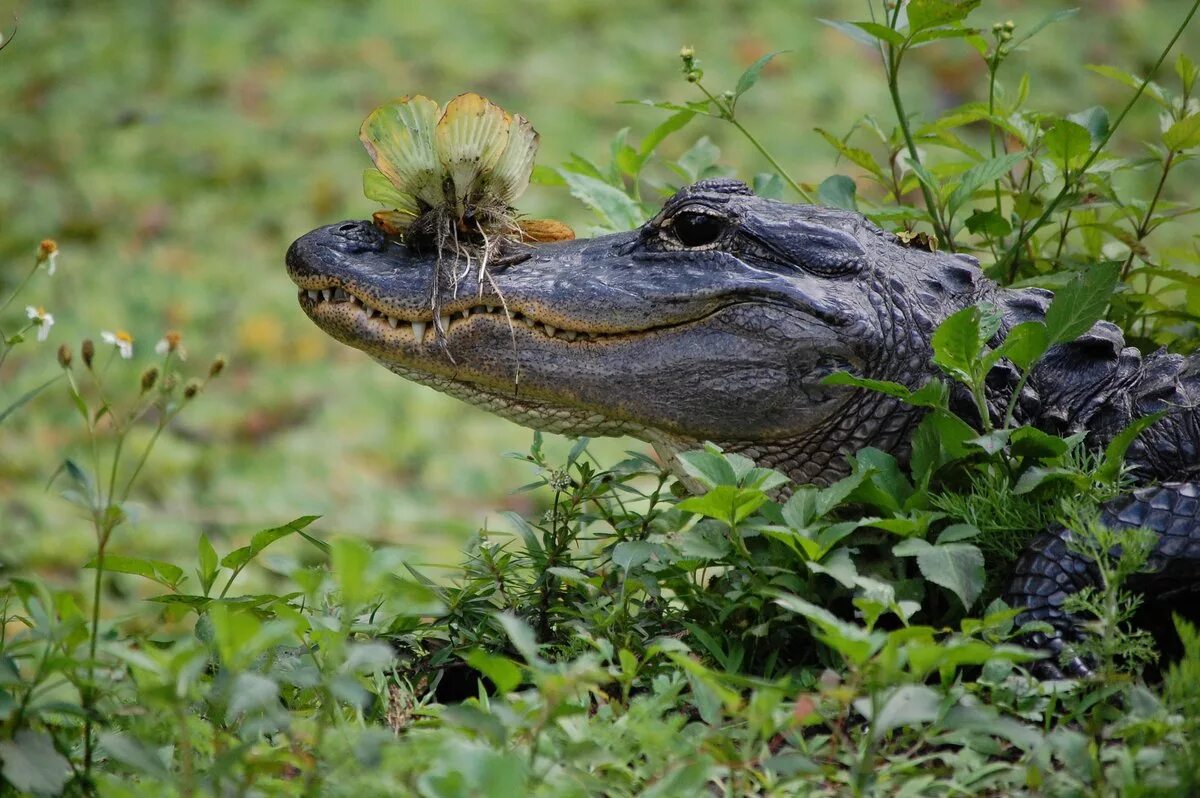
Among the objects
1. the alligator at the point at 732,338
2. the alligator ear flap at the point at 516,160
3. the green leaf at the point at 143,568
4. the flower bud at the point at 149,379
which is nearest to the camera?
the flower bud at the point at 149,379

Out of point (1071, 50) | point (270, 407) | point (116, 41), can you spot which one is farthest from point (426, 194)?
point (1071, 50)

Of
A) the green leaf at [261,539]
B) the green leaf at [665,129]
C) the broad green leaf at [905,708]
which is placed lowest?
the green leaf at [261,539]

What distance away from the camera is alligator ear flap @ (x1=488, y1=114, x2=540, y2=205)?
2.77 metres

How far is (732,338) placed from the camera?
2586 millimetres

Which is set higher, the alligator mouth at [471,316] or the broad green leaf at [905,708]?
the alligator mouth at [471,316]

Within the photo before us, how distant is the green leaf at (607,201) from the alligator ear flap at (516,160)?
0.96ft

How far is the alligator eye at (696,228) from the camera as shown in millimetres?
2670

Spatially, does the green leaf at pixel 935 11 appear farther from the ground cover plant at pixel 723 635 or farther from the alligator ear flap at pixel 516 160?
the alligator ear flap at pixel 516 160

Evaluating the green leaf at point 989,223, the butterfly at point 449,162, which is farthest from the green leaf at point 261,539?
the green leaf at point 989,223

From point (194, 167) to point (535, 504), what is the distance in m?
3.07

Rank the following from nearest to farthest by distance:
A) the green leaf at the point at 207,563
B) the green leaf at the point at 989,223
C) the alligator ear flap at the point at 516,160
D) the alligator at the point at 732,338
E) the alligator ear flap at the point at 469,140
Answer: the green leaf at the point at 207,563 → the alligator at the point at 732,338 → the alligator ear flap at the point at 469,140 → the alligator ear flap at the point at 516,160 → the green leaf at the point at 989,223

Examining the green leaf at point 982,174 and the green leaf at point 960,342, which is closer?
the green leaf at point 960,342

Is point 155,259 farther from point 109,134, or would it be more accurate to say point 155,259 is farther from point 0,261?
point 109,134

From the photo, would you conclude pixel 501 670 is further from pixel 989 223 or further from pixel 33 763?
pixel 989 223
